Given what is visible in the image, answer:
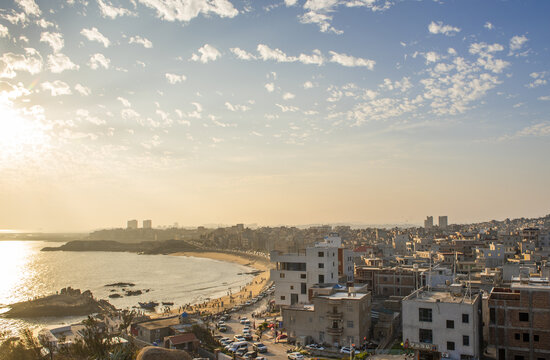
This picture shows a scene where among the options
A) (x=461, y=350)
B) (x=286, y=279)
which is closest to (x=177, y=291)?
(x=286, y=279)

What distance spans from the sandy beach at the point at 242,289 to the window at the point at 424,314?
30.2 meters

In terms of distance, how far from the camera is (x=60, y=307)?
2154 inches

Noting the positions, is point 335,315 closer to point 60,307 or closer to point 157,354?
point 157,354

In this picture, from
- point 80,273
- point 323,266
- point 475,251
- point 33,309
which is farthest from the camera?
point 80,273

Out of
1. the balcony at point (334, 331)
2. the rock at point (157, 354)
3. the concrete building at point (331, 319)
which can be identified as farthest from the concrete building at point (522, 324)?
the rock at point (157, 354)

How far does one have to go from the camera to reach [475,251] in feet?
212

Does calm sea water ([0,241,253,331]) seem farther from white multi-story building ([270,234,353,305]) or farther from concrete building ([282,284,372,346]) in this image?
concrete building ([282,284,372,346])

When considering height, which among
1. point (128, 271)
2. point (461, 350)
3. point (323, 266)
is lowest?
point (128, 271)

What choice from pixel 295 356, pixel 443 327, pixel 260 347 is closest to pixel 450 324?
pixel 443 327

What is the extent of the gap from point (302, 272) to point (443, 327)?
1672cm

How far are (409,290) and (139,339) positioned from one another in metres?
24.5

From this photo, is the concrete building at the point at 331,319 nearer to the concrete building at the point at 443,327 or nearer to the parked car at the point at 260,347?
the parked car at the point at 260,347

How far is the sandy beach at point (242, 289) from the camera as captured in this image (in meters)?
55.0

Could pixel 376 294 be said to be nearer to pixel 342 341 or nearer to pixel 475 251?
pixel 342 341
